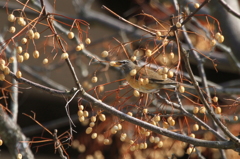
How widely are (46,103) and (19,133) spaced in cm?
381

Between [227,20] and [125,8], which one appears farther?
[125,8]

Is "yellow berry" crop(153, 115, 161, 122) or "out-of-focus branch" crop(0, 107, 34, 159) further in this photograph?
"out-of-focus branch" crop(0, 107, 34, 159)

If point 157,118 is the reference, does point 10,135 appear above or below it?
below

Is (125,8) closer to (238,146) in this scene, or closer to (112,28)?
(112,28)

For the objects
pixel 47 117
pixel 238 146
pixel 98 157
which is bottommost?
pixel 47 117

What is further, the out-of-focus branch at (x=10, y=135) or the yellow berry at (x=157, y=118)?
the out-of-focus branch at (x=10, y=135)

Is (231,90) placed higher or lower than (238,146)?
lower

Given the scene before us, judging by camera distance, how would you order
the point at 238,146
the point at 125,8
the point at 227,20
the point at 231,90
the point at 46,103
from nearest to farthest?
the point at 238,146 < the point at 231,90 < the point at 227,20 < the point at 46,103 < the point at 125,8

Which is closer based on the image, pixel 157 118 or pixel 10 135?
pixel 157 118

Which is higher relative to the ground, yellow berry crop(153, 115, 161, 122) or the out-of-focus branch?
yellow berry crop(153, 115, 161, 122)

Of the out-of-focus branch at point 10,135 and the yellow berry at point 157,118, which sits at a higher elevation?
the yellow berry at point 157,118

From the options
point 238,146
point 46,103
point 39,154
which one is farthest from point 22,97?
point 238,146

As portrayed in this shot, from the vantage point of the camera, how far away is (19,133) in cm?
312

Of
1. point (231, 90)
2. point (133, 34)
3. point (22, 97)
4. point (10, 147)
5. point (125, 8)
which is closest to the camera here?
point (10, 147)
